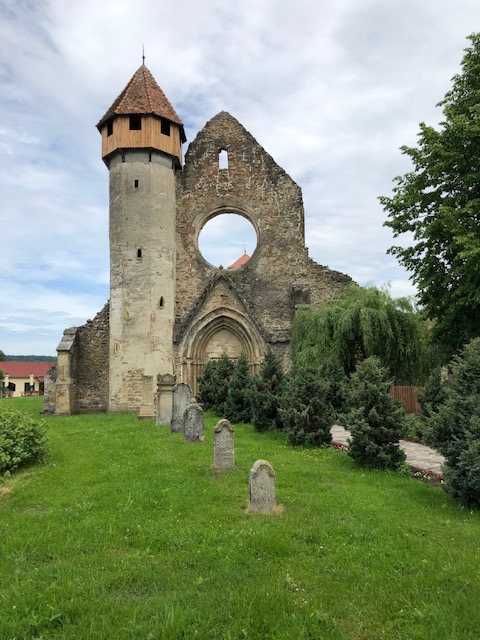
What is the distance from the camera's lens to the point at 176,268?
2173 cm

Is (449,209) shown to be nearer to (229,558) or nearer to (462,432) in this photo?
(462,432)

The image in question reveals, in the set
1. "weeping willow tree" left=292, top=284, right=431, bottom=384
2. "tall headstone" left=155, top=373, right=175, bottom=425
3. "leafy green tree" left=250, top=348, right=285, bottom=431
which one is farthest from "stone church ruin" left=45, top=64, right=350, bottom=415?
"leafy green tree" left=250, top=348, right=285, bottom=431

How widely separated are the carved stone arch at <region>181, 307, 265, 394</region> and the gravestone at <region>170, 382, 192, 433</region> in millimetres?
7271

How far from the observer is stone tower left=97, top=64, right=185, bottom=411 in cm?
1958

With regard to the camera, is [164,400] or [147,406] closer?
[164,400]

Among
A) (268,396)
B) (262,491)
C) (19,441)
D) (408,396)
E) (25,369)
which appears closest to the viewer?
(262,491)

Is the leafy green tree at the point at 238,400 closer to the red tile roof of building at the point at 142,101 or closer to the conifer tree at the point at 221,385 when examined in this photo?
the conifer tree at the point at 221,385

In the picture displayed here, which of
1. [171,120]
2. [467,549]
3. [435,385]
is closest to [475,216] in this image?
[435,385]

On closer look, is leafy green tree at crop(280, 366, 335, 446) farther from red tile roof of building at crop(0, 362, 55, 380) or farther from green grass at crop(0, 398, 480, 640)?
red tile roof of building at crop(0, 362, 55, 380)

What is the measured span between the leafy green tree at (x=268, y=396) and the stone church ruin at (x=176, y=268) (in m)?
6.49

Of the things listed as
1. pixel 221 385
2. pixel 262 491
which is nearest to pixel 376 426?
pixel 262 491

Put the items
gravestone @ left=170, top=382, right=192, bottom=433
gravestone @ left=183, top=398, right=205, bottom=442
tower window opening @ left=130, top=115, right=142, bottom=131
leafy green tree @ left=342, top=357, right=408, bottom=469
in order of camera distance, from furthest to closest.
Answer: tower window opening @ left=130, top=115, right=142, bottom=131
gravestone @ left=170, top=382, right=192, bottom=433
gravestone @ left=183, top=398, right=205, bottom=442
leafy green tree @ left=342, top=357, right=408, bottom=469

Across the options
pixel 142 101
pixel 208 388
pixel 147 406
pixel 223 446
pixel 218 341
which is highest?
pixel 142 101

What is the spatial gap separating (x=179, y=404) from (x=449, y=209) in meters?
8.72
